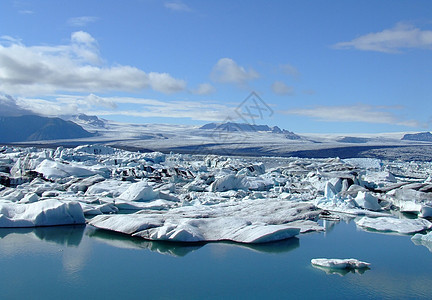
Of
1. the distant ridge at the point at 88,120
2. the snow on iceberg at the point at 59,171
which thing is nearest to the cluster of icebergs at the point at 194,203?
the snow on iceberg at the point at 59,171

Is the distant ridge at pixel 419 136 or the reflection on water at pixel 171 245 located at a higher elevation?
the distant ridge at pixel 419 136

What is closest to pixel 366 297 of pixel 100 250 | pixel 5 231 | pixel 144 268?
pixel 144 268

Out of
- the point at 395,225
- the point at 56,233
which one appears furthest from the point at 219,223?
the point at 395,225

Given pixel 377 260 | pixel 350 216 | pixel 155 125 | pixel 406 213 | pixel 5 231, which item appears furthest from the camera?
pixel 155 125

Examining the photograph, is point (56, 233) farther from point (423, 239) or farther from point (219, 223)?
point (423, 239)

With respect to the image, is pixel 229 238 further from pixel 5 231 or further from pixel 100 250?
pixel 5 231

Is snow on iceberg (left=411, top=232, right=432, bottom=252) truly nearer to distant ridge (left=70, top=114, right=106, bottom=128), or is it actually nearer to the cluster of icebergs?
the cluster of icebergs

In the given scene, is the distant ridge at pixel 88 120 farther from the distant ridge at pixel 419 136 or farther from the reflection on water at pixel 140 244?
the reflection on water at pixel 140 244
